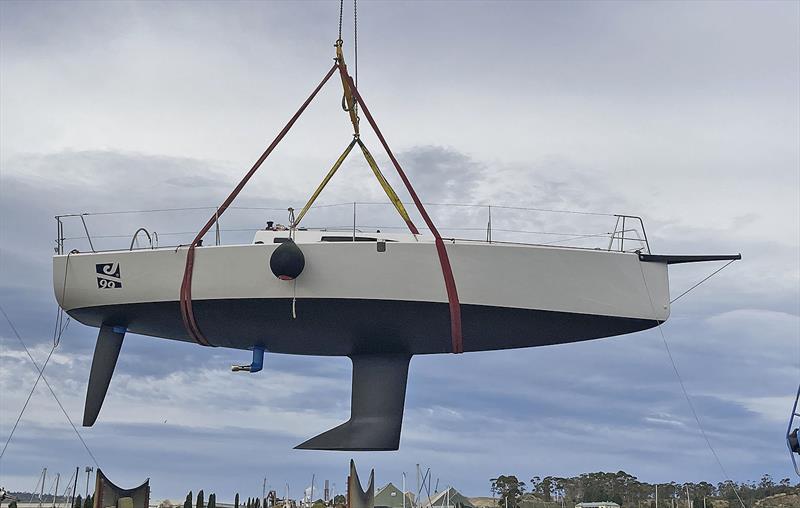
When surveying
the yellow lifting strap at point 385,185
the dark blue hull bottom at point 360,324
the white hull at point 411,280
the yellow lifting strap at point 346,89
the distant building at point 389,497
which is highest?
the yellow lifting strap at point 346,89

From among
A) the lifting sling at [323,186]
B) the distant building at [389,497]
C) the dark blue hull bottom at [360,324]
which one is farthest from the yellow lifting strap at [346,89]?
the distant building at [389,497]

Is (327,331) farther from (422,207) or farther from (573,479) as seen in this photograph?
(573,479)

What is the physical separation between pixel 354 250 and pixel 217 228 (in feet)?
7.62

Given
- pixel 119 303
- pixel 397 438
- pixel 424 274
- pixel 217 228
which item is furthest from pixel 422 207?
pixel 119 303

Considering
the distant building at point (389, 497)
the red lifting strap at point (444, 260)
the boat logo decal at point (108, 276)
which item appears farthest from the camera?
the distant building at point (389, 497)

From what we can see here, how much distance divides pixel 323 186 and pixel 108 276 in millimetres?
3580

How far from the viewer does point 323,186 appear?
13.9 m

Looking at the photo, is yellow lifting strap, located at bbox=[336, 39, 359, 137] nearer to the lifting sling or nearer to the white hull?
the lifting sling

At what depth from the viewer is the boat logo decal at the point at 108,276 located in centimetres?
1365

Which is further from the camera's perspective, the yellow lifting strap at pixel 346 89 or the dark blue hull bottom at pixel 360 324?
the yellow lifting strap at pixel 346 89

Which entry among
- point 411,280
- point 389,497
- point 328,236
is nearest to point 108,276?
point 328,236

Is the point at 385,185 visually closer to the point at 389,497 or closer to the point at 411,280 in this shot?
the point at 411,280

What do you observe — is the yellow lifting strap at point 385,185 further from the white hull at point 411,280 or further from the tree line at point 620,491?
the tree line at point 620,491

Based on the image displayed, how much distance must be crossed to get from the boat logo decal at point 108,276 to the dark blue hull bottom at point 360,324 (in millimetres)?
343
